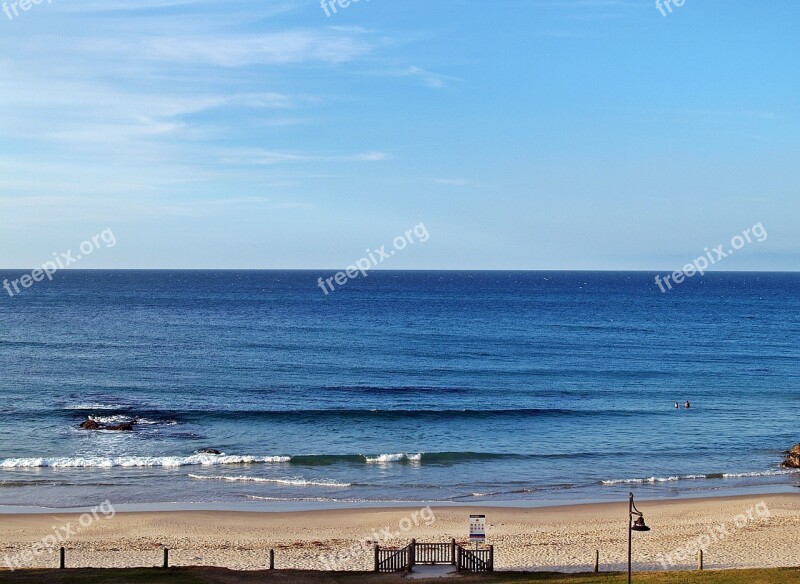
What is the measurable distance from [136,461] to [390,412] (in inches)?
780

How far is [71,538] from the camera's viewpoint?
1296 inches

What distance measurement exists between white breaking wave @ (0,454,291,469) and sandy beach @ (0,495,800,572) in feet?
28.1

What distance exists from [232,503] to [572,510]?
16.5 metres

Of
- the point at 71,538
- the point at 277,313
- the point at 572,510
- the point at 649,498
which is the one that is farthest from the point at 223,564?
the point at 277,313

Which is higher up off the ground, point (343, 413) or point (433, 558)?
point (343, 413)

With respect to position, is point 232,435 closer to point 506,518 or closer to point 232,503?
point 232,503

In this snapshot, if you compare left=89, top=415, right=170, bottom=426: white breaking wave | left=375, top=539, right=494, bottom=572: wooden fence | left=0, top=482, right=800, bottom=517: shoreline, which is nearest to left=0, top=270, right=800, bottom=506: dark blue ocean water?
left=89, top=415, right=170, bottom=426: white breaking wave

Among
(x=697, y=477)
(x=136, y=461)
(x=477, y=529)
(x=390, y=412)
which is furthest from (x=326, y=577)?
(x=390, y=412)

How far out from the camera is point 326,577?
26.3m

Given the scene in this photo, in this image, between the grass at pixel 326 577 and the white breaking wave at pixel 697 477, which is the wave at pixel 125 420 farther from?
the white breaking wave at pixel 697 477

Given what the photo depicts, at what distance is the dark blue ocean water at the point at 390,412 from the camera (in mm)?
42188

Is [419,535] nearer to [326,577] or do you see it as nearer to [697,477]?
[326,577]

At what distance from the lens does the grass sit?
2464 centimetres

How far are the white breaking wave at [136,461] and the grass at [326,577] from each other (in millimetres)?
18719
